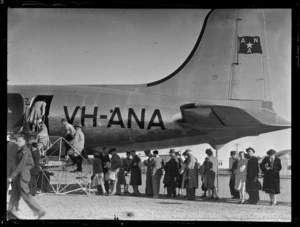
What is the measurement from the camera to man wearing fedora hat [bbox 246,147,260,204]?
6.98m

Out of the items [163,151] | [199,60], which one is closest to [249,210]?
[163,151]

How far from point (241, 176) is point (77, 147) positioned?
2.44 m

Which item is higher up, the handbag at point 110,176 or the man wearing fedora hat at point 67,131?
the man wearing fedora hat at point 67,131

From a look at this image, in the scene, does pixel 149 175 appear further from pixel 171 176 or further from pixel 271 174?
pixel 271 174

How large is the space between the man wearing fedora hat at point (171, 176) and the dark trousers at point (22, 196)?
6.13ft

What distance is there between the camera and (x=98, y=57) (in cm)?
696

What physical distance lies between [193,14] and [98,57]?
4.96ft

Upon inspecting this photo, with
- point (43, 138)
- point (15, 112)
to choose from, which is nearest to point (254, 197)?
point (43, 138)

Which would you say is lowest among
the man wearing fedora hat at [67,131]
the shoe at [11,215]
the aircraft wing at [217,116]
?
the shoe at [11,215]

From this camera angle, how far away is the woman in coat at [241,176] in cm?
699

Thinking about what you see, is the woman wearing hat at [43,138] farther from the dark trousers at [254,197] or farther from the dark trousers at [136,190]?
the dark trousers at [254,197]

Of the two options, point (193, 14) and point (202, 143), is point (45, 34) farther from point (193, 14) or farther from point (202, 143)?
point (202, 143)

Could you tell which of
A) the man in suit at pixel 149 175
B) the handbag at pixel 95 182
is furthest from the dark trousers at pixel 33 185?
the man in suit at pixel 149 175

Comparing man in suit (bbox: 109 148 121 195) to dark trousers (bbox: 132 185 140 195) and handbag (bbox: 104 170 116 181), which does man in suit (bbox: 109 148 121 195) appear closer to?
handbag (bbox: 104 170 116 181)
